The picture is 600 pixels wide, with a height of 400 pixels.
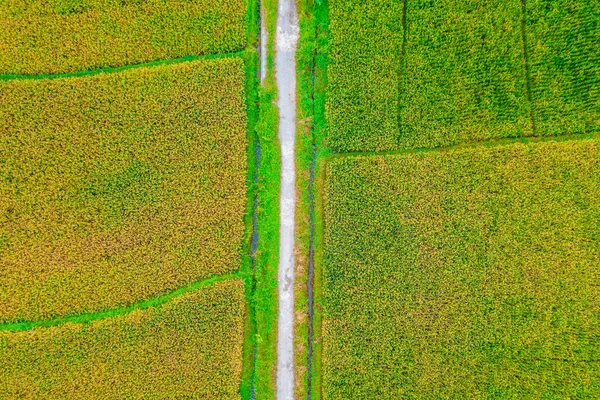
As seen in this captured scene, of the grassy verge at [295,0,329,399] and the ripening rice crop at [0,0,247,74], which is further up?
the ripening rice crop at [0,0,247,74]

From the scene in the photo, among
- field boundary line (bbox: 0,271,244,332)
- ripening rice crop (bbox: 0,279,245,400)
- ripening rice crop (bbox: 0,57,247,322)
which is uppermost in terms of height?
ripening rice crop (bbox: 0,57,247,322)

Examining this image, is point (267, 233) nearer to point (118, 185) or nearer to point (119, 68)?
point (118, 185)

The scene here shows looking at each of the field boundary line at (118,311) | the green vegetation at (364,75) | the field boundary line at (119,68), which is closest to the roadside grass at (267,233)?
the field boundary line at (118,311)

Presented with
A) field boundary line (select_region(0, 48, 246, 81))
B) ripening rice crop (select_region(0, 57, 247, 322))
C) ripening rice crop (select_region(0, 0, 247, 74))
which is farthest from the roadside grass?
ripening rice crop (select_region(0, 0, 247, 74))

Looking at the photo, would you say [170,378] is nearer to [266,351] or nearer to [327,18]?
[266,351]

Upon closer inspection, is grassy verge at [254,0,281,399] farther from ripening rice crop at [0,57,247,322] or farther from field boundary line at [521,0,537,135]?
field boundary line at [521,0,537,135]

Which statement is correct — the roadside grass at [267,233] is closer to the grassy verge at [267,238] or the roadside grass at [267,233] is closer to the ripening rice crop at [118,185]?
the grassy verge at [267,238]

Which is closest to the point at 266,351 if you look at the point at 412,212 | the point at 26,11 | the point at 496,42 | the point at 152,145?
the point at 412,212
